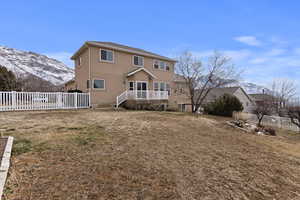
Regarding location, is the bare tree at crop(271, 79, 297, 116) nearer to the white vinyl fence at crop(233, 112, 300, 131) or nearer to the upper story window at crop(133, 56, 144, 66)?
the white vinyl fence at crop(233, 112, 300, 131)

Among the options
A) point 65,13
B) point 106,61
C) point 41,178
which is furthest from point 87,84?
point 41,178

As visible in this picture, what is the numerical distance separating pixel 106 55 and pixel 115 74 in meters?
2.06

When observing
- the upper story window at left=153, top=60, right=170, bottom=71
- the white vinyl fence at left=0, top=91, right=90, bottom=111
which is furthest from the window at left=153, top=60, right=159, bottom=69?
the white vinyl fence at left=0, top=91, right=90, bottom=111

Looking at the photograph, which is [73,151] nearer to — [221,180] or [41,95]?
[221,180]

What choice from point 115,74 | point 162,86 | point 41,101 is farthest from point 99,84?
point 162,86

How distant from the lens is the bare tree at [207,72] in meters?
17.7

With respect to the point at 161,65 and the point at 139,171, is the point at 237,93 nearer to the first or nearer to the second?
the point at 161,65

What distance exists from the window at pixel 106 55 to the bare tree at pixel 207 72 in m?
8.54

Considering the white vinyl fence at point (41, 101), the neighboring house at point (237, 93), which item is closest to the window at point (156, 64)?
the white vinyl fence at point (41, 101)

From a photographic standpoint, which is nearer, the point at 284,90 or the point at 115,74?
the point at 115,74

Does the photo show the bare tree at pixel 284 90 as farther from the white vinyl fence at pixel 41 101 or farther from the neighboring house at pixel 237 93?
the white vinyl fence at pixel 41 101

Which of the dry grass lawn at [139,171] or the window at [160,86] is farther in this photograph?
the window at [160,86]

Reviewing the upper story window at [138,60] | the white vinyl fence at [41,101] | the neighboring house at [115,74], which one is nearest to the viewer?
the white vinyl fence at [41,101]

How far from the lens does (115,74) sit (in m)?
15.9
